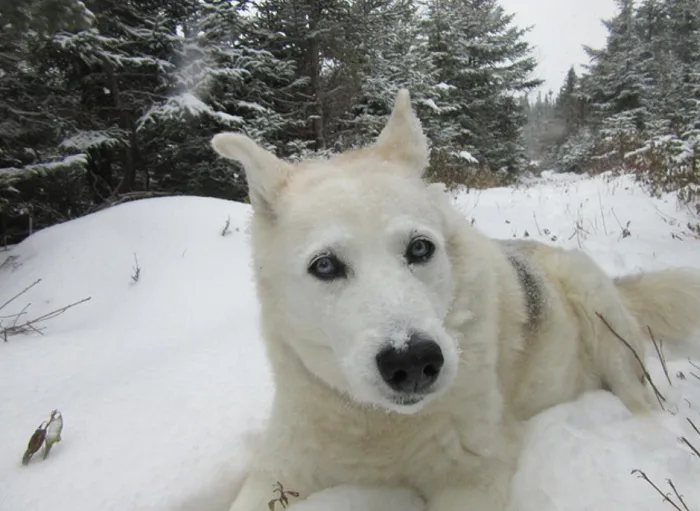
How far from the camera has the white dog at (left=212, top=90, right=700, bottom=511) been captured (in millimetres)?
1644

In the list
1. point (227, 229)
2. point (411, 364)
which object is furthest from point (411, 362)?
point (227, 229)

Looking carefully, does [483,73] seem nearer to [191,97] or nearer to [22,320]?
[191,97]

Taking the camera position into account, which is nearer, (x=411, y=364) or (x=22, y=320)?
(x=411, y=364)

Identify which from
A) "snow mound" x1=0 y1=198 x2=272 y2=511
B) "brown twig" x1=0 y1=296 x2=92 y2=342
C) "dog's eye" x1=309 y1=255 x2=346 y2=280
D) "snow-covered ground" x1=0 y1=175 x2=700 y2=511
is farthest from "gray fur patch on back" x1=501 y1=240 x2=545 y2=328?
"brown twig" x1=0 y1=296 x2=92 y2=342

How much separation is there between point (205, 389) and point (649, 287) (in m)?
2.98

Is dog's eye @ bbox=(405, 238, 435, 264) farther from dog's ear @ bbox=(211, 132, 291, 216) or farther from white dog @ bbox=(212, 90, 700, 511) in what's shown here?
dog's ear @ bbox=(211, 132, 291, 216)

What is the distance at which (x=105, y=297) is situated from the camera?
478 centimetres

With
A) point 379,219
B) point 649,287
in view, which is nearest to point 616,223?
point 649,287

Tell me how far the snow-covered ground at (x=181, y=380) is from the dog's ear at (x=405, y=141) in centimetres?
143

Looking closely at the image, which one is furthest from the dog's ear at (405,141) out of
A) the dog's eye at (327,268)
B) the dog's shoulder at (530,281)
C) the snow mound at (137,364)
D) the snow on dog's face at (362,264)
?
the snow mound at (137,364)

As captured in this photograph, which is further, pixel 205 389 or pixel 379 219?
pixel 205 389

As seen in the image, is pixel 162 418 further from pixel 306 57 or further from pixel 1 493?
pixel 306 57

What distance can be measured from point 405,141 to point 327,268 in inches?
34.1

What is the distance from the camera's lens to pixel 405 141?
2387 mm
